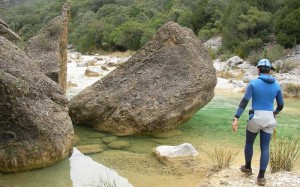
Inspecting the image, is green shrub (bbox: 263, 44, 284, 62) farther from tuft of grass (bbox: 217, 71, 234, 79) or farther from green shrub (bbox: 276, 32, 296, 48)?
tuft of grass (bbox: 217, 71, 234, 79)

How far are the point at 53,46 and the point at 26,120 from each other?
5.48 metres

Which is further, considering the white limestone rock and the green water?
the green water

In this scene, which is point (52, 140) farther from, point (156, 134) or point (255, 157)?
point (255, 157)

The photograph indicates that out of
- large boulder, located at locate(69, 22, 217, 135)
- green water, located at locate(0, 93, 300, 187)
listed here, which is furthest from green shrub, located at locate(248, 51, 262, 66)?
large boulder, located at locate(69, 22, 217, 135)

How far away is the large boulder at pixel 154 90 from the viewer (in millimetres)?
9797

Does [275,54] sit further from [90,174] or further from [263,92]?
[90,174]

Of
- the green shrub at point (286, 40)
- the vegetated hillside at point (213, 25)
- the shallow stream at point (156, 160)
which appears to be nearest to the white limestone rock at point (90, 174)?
the shallow stream at point (156, 160)

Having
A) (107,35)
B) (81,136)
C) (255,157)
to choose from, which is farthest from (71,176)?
(107,35)

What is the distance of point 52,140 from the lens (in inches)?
289

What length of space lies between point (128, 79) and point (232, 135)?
3.08m

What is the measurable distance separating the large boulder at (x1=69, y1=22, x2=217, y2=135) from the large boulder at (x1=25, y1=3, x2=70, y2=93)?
163 centimetres

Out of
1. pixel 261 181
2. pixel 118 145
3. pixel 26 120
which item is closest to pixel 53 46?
pixel 118 145

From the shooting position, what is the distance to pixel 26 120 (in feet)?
22.9

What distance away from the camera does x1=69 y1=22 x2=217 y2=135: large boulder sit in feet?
32.1
